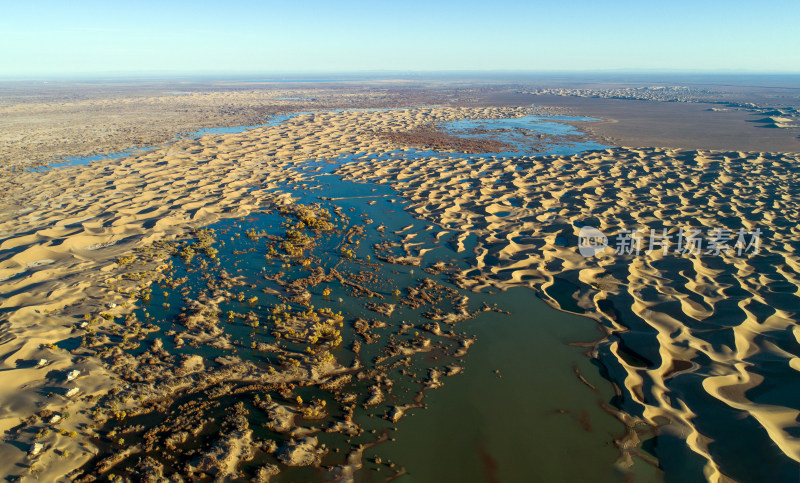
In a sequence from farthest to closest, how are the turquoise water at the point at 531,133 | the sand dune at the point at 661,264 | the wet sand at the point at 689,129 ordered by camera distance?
the wet sand at the point at 689,129 < the turquoise water at the point at 531,133 < the sand dune at the point at 661,264

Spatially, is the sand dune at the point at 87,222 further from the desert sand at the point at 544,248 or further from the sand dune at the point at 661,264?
the sand dune at the point at 661,264

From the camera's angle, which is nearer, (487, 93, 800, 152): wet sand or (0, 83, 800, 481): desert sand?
(0, 83, 800, 481): desert sand

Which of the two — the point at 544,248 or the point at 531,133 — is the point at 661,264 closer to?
the point at 544,248

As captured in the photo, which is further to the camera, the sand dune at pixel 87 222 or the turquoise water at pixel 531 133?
the turquoise water at pixel 531 133

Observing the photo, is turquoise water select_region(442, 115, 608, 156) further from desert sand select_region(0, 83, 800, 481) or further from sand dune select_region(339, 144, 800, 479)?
sand dune select_region(339, 144, 800, 479)

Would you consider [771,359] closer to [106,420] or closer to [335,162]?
[106,420]

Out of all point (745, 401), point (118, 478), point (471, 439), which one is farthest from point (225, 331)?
point (745, 401)

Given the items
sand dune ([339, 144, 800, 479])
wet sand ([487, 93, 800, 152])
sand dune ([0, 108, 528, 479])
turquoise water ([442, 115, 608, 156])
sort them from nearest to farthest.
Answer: sand dune ([0, 108, 528, 479]) < sand dune ([339, 144, 800, 479]) < turquoise water ([442, 115, 608, 156]) < wet sand ([487, 93, 800, 152])

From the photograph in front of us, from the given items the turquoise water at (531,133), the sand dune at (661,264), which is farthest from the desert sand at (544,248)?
the turquoise water at (531,133)

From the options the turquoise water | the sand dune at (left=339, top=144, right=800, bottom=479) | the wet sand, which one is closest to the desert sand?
the sand dune at (left=339, top=144, right=800, bottom=479)

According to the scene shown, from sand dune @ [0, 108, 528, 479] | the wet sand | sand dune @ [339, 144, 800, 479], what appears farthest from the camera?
the wet sand

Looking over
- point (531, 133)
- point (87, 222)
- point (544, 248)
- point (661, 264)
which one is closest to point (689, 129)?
point (531, 133)

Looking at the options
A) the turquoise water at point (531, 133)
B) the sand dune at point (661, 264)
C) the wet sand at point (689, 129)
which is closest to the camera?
the sand dune at point (661, 264)

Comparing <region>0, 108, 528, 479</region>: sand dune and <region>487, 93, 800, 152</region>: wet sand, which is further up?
<region>487, 93, 800, 152</region>: wet sand
